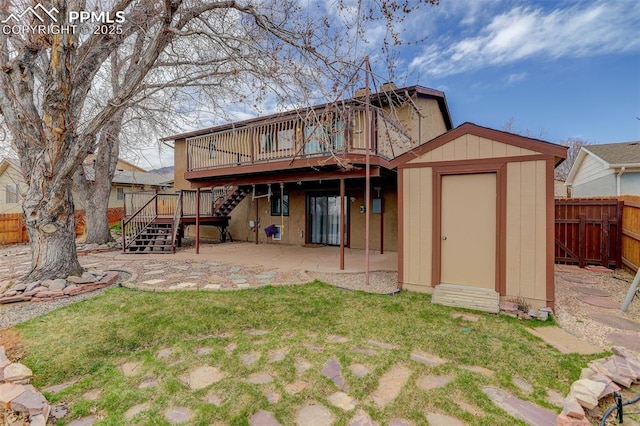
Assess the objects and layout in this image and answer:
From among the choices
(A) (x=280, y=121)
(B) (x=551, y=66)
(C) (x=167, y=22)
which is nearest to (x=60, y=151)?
(C) (x=167, y=22)

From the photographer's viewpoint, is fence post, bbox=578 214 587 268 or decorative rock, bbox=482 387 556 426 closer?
decorative rock, bbox=482 387 556 426

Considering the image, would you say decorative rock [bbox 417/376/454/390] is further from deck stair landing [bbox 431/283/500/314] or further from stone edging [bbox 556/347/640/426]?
deck stair landing [bbox 431/283/500/314]

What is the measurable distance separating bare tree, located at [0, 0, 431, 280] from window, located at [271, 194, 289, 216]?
663 centimetres

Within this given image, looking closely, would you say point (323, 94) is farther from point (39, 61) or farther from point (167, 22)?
point (39, 61)

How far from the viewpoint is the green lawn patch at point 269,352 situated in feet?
7.65

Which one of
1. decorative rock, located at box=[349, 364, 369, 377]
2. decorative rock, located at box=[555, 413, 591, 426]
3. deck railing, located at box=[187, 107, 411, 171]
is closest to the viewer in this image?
decorative rock, located at box=[555, 413, 591, 426]

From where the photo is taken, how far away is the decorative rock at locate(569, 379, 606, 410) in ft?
7.44

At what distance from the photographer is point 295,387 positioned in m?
2.54

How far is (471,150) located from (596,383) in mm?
3331

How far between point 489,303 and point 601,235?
537 centimetres

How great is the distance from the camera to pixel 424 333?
142 inches

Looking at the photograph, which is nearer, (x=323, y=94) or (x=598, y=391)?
(x=598, y=391)

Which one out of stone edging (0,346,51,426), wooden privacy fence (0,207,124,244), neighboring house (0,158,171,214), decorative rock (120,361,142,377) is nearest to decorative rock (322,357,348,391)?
decorative rock (120,361,142,377)

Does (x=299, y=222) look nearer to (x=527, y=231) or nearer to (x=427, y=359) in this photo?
(x=527, y=231)
